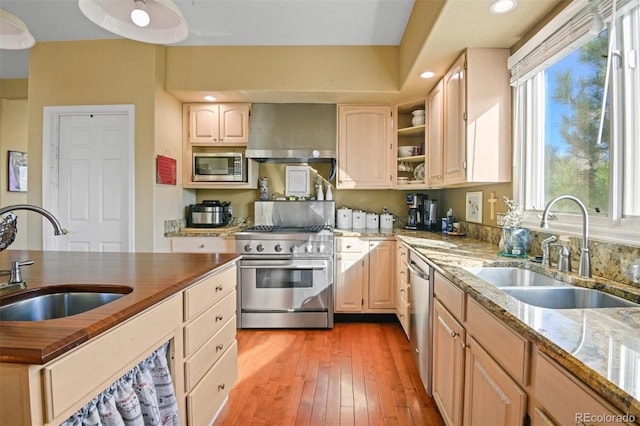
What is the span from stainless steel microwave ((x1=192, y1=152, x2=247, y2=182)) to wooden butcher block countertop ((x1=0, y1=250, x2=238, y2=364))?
1.65 meters

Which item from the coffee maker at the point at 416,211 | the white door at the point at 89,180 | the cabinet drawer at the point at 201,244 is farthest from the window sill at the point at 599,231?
the white door at the point at 89,180

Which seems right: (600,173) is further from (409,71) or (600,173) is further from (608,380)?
(409,71)

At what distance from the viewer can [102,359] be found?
88 cm

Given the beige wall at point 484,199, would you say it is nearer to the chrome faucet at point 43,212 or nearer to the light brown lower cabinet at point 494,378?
the light brown lower cabinet at point 494,378

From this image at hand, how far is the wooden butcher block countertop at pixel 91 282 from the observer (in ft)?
2.36

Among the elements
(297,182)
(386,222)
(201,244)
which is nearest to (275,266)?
(201,244)

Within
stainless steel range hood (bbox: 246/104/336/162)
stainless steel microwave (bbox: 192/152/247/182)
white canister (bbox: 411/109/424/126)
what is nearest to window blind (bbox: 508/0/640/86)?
white canister (bbox: 411/109/424/126)

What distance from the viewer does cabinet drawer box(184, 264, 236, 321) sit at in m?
1.37

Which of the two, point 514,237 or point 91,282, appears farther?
point 514,237

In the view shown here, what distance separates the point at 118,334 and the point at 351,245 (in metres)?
2.38

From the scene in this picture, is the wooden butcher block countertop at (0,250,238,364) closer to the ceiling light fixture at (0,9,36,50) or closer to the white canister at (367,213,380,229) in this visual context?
the ceiling light fixture at (0,9,36,50)

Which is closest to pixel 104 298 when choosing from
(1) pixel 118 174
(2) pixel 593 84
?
(1) pixel 118 174

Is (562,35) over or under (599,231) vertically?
over

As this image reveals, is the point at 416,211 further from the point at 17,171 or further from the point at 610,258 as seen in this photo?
the point at 17,171
